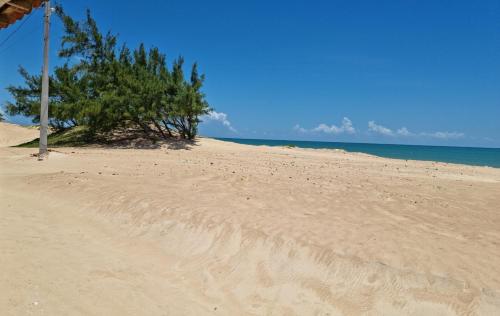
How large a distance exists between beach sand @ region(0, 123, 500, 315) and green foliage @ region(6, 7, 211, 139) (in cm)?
1342

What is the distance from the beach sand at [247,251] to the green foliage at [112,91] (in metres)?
13.4

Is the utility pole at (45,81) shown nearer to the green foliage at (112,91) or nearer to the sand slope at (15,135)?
the green foliage at (112,91)

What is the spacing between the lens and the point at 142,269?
16.1 feet

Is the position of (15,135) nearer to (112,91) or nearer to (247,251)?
(112,91)

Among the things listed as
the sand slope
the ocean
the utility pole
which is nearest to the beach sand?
the utility pole

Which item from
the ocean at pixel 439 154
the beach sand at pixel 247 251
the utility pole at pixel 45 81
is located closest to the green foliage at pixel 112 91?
the utility pole at pixel 45 81

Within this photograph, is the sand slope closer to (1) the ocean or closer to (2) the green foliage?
(2) the green foliage

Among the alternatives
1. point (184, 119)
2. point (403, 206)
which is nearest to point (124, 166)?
point (403, 206)

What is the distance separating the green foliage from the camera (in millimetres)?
21066

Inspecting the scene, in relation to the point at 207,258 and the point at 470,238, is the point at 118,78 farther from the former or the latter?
the point at 470,238

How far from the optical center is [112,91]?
2162 centimetres

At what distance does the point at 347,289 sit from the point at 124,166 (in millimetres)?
10197

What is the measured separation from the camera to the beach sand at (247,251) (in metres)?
4.04

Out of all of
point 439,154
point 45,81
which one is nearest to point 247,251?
point 45,81
